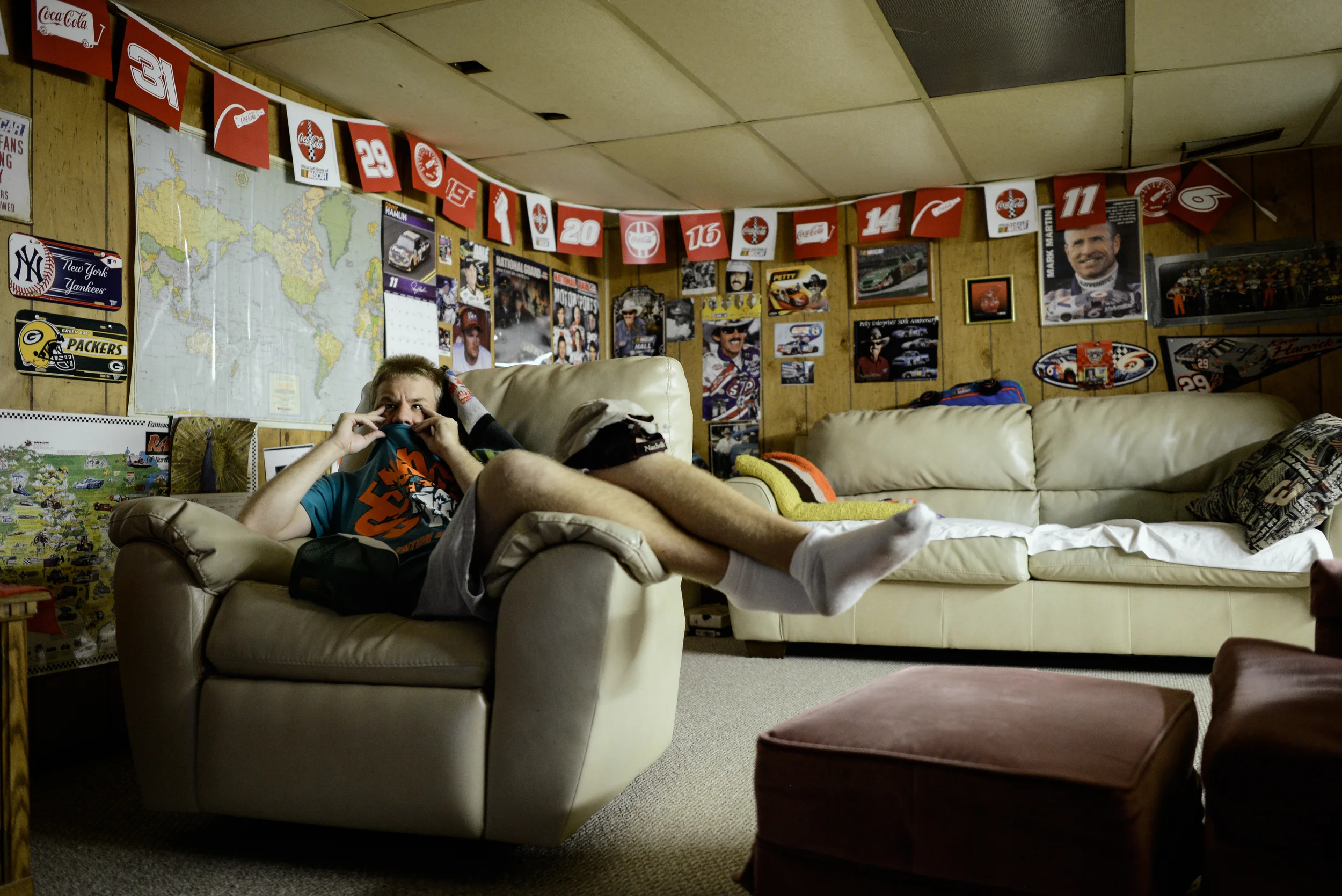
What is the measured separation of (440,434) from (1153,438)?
280 centimetres

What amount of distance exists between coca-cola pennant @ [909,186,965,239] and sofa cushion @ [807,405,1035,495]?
0.89 meters

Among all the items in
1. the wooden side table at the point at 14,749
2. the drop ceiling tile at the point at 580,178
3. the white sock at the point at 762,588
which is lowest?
the wooden side table at the point at 14,749

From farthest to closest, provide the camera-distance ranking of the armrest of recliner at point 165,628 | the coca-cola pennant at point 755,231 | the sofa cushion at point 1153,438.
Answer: the coca-cola pennant at point 755,231 → the sofa cushion at point 1153,438 → the armrest of recliner at point 165,628

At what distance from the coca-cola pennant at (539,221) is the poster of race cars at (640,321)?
609mm

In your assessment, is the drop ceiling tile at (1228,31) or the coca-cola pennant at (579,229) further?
the coca-cola pennant at (579,229)

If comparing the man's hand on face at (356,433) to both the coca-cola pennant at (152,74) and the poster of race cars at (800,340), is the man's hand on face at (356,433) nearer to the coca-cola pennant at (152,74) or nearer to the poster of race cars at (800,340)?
the coca-cola pennant at (152,74)

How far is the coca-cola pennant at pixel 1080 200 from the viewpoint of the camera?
4.01m

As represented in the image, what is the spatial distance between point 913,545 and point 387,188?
2709 mm

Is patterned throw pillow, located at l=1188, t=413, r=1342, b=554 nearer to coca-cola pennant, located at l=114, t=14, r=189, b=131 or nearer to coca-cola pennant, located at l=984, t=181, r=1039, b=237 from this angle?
coca-cola pennant, located at l=984, t=181, r=1039, b=237

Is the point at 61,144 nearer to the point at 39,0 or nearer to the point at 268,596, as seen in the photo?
the point at 39,0

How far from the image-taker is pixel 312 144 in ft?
10.0

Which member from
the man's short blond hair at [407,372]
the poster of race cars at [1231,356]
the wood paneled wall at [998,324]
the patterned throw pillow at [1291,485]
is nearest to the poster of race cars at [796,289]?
the wood paneled wall at [998,324]

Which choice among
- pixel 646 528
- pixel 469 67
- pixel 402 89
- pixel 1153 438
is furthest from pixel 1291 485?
pixel 402 89

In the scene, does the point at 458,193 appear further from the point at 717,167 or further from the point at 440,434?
the point at 440,434
